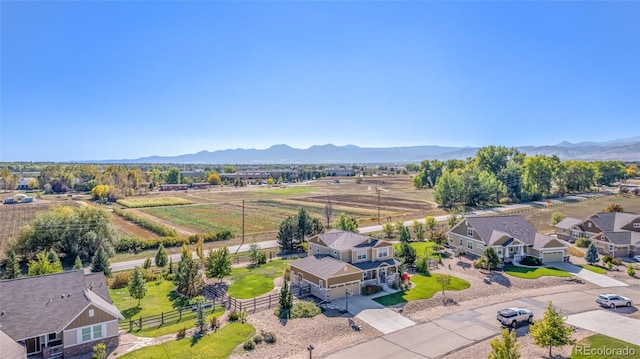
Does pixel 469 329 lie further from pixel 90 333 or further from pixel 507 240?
pixel 90 333

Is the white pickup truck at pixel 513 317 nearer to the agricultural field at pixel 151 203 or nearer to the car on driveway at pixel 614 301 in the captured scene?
the car on driveway at pixel 614 301

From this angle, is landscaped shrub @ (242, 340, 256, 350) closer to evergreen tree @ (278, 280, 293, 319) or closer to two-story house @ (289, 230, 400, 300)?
evergreen tree @ (278, 280, 293, 319)

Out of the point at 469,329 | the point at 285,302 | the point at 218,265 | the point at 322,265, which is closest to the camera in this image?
the point at 469,329

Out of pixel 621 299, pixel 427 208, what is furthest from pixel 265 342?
pixel 427 208

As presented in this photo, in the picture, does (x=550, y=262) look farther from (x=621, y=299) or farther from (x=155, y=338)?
(x=155, y=338)

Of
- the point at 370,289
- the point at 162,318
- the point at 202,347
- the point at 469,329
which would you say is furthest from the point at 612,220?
the point at 162,318
